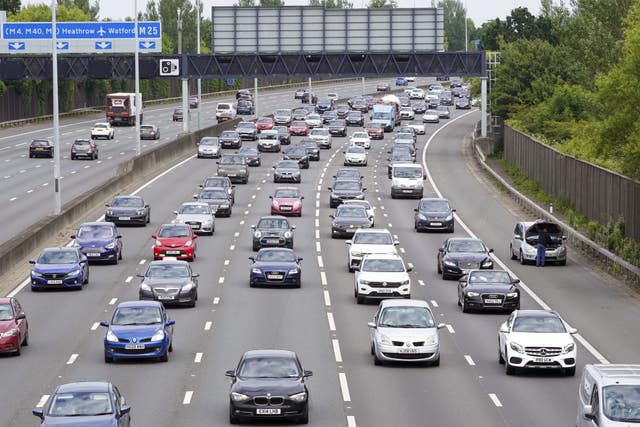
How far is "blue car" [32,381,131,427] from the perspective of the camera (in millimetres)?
22906

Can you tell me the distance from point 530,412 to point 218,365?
838 cm

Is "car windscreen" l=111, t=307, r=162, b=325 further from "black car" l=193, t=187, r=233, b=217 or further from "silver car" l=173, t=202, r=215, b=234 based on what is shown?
"black car" l=193, t=187, r=233, b=217

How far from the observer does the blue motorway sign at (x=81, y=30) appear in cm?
11275

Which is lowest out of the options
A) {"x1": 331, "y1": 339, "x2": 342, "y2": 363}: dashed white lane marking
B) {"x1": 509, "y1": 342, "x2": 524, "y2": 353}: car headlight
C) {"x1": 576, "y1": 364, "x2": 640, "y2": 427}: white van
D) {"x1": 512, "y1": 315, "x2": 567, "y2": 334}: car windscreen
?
{"x1": 331, "y1": 339, "x2": 342, "y2": 363}: dashed white lane marking

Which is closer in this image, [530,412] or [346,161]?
[530,412]

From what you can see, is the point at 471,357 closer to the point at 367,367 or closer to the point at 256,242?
the point at 367,367

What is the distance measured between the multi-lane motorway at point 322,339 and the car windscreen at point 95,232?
4.17ft

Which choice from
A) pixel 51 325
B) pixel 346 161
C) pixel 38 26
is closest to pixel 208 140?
→ pixel 346 161

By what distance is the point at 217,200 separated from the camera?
67.6m

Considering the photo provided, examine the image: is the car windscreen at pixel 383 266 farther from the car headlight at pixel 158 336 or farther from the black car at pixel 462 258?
the car headlight at pixel 158 336

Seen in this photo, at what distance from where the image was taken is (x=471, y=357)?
34594 millimetres

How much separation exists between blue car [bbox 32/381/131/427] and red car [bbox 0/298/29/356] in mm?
10521

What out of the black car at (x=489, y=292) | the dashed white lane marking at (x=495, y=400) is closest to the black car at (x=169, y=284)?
the black car at (x=489, y=292)

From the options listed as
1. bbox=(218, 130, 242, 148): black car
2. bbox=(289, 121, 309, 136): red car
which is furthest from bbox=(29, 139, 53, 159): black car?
bbox=(289, 121, 309, 136): red car
